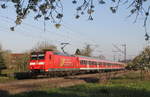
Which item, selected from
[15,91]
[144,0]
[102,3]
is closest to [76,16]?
[102,3]

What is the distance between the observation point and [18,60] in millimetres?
71812

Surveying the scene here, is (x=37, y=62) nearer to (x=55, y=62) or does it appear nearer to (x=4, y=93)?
(x=55, y=62)

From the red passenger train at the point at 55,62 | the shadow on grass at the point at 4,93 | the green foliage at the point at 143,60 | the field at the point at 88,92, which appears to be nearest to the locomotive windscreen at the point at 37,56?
the red passenger train at the point at 55,62

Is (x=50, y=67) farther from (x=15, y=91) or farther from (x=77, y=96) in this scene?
(x=77, y=96)

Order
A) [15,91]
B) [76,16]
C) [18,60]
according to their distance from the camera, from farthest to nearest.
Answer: [18,60]
[15,91]
[76,16]

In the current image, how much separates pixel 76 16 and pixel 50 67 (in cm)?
2932

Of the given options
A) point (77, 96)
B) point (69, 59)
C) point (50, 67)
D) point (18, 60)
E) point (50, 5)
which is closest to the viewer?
point (50, 5)

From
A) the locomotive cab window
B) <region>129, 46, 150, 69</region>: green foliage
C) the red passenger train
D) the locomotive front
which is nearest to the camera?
<region>129, 46, 150, 69</region>: green foliage

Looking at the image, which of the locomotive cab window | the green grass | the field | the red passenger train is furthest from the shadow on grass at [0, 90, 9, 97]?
the locomotive cab window

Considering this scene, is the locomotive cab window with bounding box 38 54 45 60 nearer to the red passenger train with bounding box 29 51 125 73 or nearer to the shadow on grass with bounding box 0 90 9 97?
the red passenger train with bounding box 29 51 125 73

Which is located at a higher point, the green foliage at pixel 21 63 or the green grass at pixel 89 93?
the green foliage at pixel 21 63

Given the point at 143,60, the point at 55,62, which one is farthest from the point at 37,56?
the point at 143,60

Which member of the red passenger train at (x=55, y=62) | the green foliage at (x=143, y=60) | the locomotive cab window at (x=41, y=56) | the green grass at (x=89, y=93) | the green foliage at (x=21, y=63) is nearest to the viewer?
the green grass at (x=89, y=93)

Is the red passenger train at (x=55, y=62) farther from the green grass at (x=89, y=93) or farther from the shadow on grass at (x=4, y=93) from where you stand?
the shadow on grass at (x=4, y=93)
